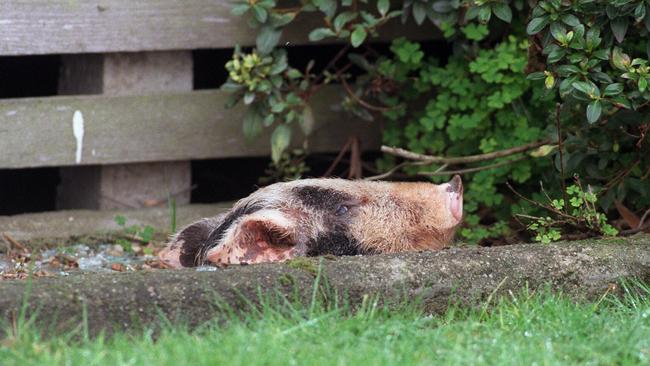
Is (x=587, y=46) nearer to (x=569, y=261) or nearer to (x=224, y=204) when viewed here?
(x=569, y=261)

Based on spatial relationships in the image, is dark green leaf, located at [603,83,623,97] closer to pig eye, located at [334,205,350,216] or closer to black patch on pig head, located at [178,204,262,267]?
pig eye, located at [334,205,350,216]

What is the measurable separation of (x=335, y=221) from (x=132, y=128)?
192 cm

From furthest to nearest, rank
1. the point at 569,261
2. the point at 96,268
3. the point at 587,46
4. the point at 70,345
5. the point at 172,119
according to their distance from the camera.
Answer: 1. the point at 172,119
2. the point at 96,268
3. the point at 587,46
4. the point at 569,261
5. the point at 70,345

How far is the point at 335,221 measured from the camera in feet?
13.8

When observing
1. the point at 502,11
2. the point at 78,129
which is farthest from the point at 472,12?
the point at 78,129

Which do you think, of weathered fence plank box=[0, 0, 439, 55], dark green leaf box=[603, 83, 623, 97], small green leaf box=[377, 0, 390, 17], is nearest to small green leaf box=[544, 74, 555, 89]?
dark green leaf box=[603, 83, 623, 97]

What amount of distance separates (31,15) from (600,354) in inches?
133

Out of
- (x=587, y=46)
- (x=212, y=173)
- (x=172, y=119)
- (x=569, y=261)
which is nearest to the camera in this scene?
(x=569, y=261)

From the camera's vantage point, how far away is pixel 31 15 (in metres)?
5.38

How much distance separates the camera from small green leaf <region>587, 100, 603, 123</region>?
174 inches

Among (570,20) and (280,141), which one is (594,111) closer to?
(570,20)

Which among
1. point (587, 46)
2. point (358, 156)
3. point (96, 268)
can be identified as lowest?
point (96, 268)

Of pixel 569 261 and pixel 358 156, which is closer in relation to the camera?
pixel 569 261

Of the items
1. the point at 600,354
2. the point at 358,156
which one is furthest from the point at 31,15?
the point at 600,354
